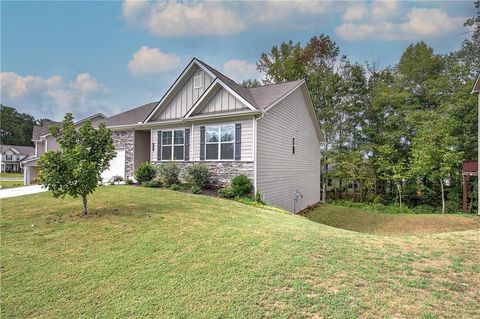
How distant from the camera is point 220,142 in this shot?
12227mm

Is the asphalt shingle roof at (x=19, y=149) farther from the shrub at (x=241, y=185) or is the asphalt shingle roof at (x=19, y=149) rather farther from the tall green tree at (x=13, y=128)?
the shrub at (x=241, y=185)

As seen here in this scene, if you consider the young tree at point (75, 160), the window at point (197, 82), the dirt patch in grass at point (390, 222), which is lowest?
the dirt patch in grass at point (390, 222)

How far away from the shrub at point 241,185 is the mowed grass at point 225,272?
426 centimetres

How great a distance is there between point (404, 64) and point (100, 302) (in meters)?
24.7

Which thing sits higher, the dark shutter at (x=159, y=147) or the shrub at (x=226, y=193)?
the dark shutter at (x=159, y=147)

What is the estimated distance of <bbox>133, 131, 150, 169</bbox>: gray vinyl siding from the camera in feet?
53.5

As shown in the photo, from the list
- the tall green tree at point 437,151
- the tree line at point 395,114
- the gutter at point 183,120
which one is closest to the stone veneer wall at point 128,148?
the gutter at point 183,120

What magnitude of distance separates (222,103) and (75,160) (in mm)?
7262

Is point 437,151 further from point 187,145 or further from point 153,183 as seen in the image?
point 153,183

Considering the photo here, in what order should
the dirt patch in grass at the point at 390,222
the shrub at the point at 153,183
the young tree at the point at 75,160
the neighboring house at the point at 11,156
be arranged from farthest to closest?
the neighboring house at the point at 11,156
the shrub at the point at 153,183
the dirt patch in grass at the point at 390,222
the young tree at the point at 75,160

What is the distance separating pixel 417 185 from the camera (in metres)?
19.0

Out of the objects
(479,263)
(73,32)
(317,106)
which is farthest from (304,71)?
(479,263)

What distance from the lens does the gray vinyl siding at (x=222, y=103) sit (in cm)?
1192

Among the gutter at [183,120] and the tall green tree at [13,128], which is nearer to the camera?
the gutter at [183,120]
